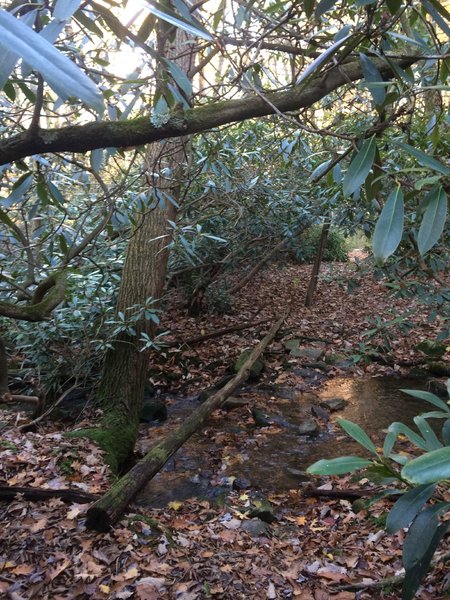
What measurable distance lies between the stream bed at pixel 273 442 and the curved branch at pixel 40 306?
2.04m

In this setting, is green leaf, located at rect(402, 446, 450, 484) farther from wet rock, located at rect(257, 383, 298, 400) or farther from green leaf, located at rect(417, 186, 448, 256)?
wet rock, located at rect(257, 383, 298, 400)

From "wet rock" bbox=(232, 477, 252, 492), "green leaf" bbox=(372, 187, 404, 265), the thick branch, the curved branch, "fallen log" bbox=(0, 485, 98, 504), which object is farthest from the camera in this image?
"wet rock" bbox=(232, 477, 252, 492)

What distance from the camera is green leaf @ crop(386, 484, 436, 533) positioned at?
1.11 m

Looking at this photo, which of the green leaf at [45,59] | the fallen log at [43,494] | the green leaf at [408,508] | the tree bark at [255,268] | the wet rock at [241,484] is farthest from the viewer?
the tree bark at [255,268]

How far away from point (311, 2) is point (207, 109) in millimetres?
566

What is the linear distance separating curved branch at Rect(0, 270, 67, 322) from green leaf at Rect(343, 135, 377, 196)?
1670 millimetres

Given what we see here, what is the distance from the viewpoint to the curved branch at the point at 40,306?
221 centimetres

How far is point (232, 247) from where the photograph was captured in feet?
24.9

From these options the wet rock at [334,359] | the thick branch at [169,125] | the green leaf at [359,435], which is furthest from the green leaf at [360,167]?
the wet rock at [334,359]

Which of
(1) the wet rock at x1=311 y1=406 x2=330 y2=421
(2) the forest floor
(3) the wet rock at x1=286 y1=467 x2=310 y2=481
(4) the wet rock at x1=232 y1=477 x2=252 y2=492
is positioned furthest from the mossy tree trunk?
(1) the wet rock at x1=311 y1=406 x2=330 y2=421

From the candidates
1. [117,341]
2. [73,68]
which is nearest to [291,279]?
[117,341]

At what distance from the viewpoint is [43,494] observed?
9.41ft

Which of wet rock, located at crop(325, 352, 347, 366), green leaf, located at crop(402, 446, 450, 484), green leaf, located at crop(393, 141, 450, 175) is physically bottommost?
wet rock, located at crop(325, 352, 347, 366)

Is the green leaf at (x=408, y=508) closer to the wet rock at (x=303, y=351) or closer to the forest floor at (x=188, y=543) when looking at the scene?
the forest floor at (x=188, y=543)
